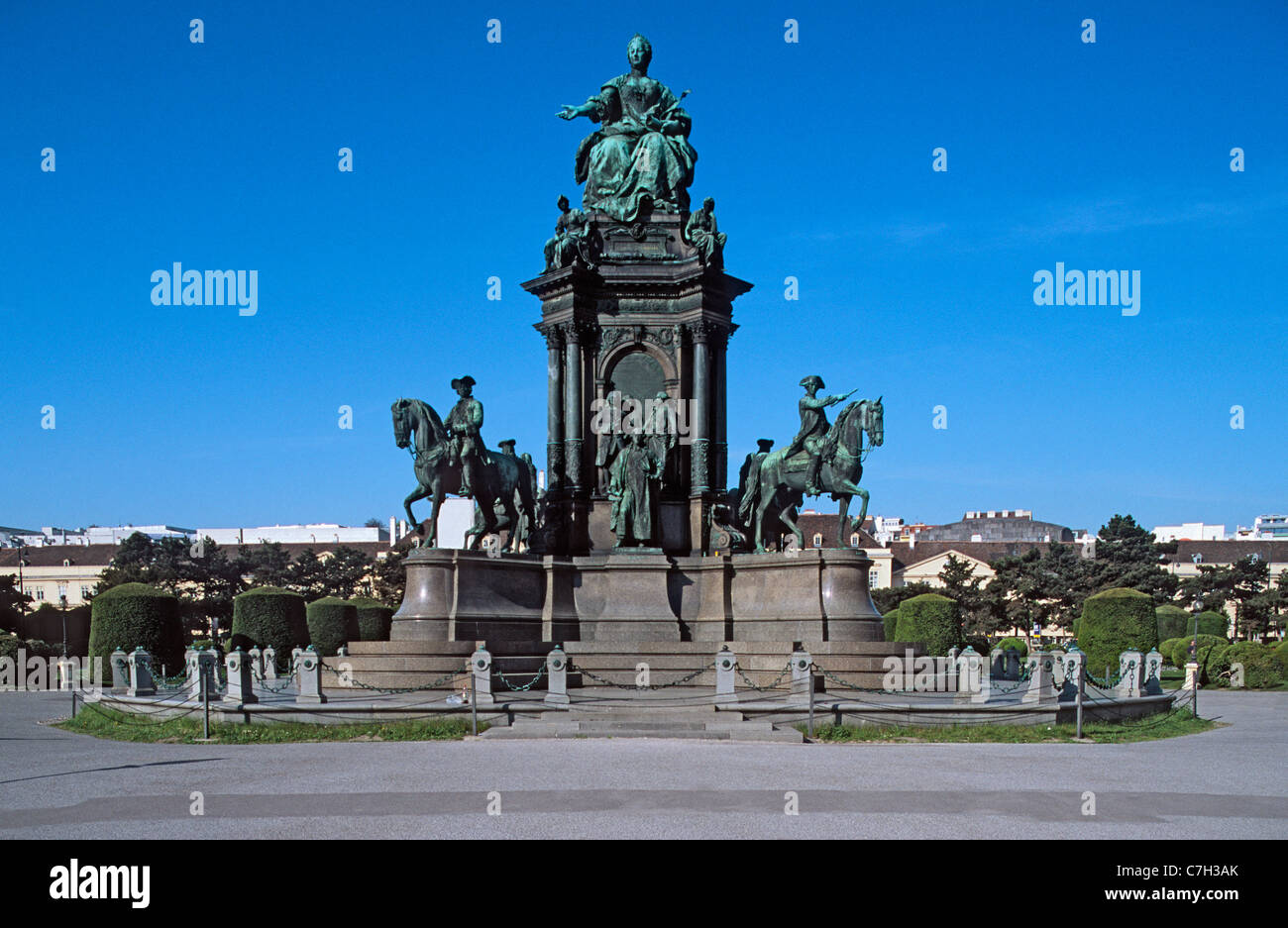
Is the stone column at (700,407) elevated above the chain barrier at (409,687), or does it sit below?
above

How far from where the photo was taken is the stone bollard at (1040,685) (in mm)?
23275

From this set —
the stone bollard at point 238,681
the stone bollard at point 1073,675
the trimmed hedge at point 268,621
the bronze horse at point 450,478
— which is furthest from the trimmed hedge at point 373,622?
the stone bollard at point 1073,675

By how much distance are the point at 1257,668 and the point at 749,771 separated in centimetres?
4105

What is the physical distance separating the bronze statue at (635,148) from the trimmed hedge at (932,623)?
25.0m

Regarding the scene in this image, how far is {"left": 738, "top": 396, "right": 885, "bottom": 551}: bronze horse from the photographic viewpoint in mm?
28719

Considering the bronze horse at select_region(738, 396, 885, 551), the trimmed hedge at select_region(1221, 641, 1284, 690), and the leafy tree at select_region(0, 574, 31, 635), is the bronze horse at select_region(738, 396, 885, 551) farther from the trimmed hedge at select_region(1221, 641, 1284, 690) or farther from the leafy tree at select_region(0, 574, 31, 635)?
the leafy tree at select_region(0, 574, 31, 635)

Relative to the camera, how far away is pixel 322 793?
13.9m

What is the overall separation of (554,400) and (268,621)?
78.4 ft

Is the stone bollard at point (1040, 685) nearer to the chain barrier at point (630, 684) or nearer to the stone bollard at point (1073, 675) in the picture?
the stone bollard at point (1073, 675)

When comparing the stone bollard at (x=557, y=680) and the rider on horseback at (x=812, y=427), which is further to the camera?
the rider on horseback at (x=812, y=427)

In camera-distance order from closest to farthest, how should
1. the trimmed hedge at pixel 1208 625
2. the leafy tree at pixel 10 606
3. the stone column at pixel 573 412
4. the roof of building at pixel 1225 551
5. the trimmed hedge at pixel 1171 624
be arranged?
the stone column at pixel 573 412 < the leafy tree at pixel 10 606 < the trimmed hedge at pixel 1171 624 < the trimmed hedge at pixel 1208 625 < the roof of building at pixel 1225 551

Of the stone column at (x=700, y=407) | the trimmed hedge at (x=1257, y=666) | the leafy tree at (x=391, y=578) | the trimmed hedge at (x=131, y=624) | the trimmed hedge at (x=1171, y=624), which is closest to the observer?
the stone column at (x=700, y=407)

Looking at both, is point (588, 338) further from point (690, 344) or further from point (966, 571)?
point (966, 571)

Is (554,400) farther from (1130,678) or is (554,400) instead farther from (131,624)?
(131,624)
